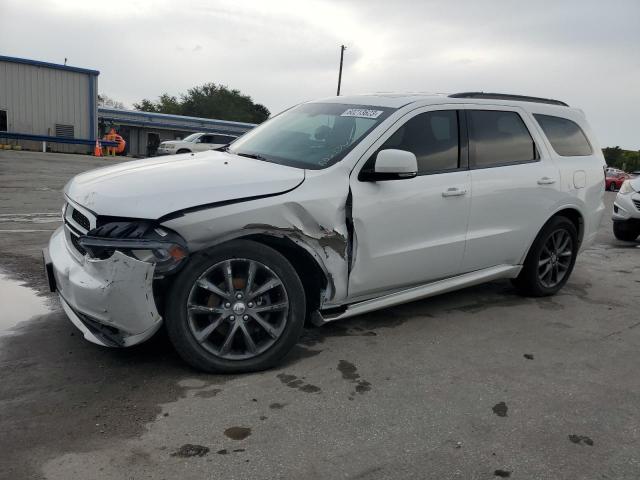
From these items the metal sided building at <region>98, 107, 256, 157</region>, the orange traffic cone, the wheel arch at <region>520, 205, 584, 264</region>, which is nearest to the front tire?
the wheel arch at <region>520, 205, 584, 264</region>

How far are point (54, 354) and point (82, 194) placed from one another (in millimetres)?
984

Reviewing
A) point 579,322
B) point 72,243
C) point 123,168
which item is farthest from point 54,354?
point 579,322

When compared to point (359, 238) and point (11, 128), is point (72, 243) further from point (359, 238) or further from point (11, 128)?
point (11, 128)

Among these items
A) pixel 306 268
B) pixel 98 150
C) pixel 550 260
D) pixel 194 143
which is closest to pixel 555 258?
pixel 550 260

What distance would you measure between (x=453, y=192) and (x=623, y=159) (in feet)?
241

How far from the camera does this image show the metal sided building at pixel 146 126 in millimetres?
39781

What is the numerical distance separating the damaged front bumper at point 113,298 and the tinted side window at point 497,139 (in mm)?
2612

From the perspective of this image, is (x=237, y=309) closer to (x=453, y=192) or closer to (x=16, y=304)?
(x=453, y=192)

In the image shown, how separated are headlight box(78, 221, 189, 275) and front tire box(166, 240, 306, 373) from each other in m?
0.11

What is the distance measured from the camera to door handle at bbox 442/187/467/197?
160 inches

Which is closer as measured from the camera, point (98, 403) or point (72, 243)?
point (98, 403)

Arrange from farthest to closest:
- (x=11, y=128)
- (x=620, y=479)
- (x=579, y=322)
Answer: (x=11, y=128) → (x=579, y=322) → (x=620, y=479)

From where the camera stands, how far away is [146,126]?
41.2 m

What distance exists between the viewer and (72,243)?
341 centimetres
